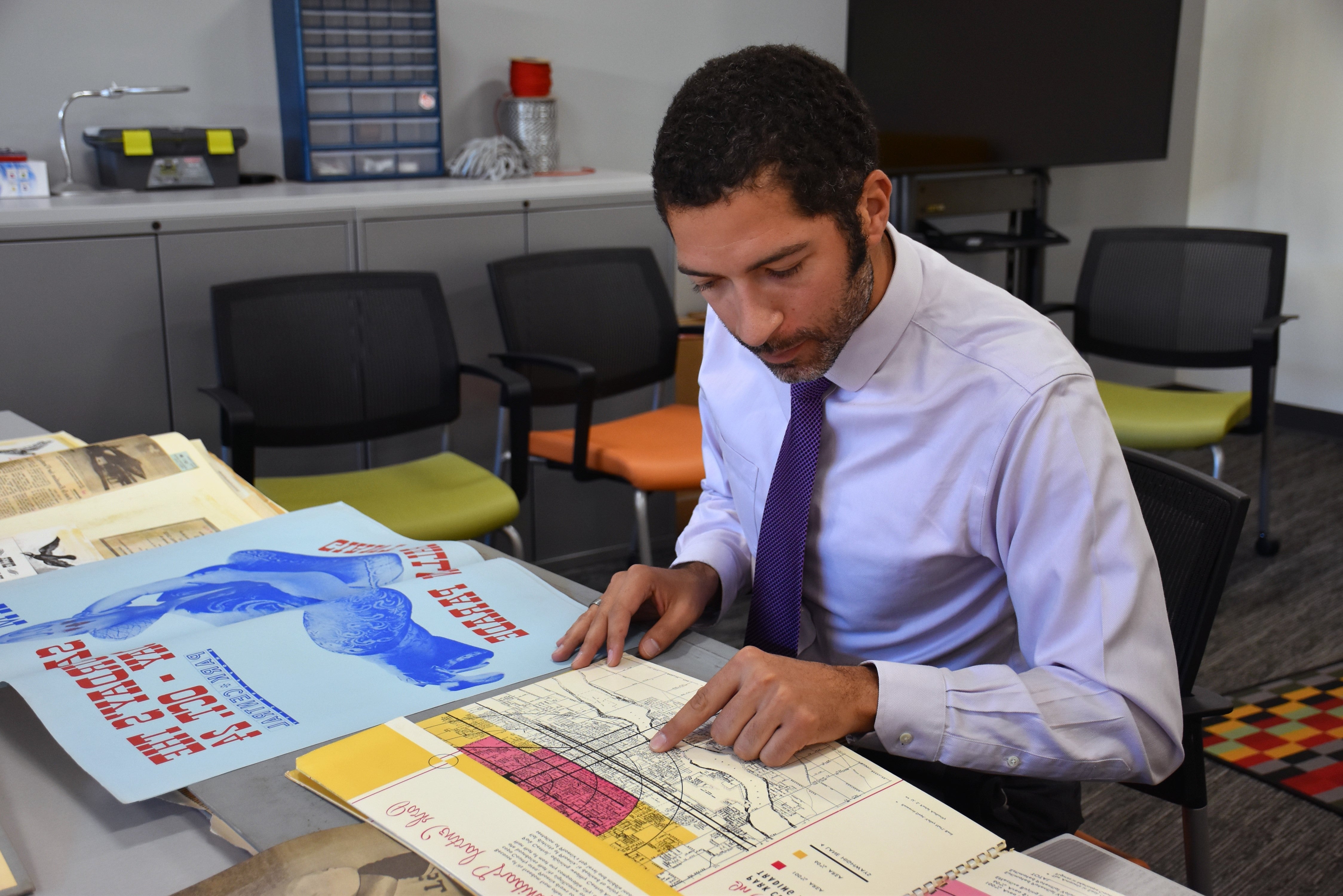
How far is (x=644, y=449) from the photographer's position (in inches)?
108

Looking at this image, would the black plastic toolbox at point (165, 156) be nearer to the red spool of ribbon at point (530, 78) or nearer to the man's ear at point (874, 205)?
the red spool of ribbon at point (530, 78)

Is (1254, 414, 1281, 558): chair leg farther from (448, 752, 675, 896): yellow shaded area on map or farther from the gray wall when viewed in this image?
(448, 752, 675, 896): yellow shaded area on map

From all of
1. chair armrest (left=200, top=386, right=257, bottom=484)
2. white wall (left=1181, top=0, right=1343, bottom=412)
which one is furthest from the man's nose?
white wall (left=1181, top=0, right=1343, bottom=412)

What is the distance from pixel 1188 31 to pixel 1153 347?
6.75 feet

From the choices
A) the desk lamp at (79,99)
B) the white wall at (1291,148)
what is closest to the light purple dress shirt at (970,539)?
the desk lamp at (79,99)

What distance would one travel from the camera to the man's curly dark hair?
38.1 inches

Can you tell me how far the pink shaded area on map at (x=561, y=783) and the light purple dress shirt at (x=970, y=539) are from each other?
0.27 metres

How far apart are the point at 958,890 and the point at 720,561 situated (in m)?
0.60

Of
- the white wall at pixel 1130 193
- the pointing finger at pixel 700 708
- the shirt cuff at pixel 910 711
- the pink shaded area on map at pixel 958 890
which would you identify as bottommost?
the shirt cuff at pixel 910 711

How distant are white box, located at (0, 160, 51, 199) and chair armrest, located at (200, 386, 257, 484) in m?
0.74

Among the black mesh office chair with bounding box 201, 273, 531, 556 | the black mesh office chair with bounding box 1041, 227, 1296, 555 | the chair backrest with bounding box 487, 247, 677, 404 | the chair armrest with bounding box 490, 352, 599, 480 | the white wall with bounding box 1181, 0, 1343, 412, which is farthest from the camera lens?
the white wall with bounding box 1181, 0, 1343, 412

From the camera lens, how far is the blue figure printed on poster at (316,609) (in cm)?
99

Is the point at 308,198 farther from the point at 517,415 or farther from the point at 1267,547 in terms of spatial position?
the point at 1267,547

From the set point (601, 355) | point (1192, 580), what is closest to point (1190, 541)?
point (1192, 580)
